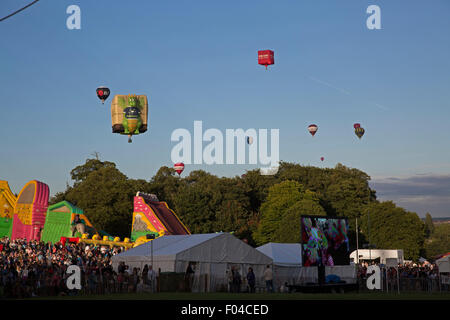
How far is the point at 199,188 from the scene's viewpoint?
247 ft

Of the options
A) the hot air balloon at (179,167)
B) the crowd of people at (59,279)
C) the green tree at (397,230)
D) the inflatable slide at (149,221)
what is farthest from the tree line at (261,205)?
the crowd of people at (59,279)

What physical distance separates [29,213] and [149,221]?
10405mm

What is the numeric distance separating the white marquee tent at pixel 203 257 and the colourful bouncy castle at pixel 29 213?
2076 cm

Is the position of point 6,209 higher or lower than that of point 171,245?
higher

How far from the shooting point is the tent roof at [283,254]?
114ft

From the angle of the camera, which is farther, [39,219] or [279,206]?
[279,206]

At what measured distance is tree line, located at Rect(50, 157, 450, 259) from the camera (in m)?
68.2

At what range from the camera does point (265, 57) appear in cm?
5706

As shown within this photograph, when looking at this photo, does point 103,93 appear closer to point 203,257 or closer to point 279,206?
point 279,206

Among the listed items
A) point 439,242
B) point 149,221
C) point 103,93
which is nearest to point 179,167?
point 149,221

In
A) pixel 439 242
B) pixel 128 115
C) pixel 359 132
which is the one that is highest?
pixel 359 132

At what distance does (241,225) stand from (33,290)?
50.9 meters

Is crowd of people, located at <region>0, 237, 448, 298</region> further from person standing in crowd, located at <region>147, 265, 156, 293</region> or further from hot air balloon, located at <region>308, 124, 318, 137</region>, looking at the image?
hot air balloon, located at <region>308, 124, 318, 137</region>
